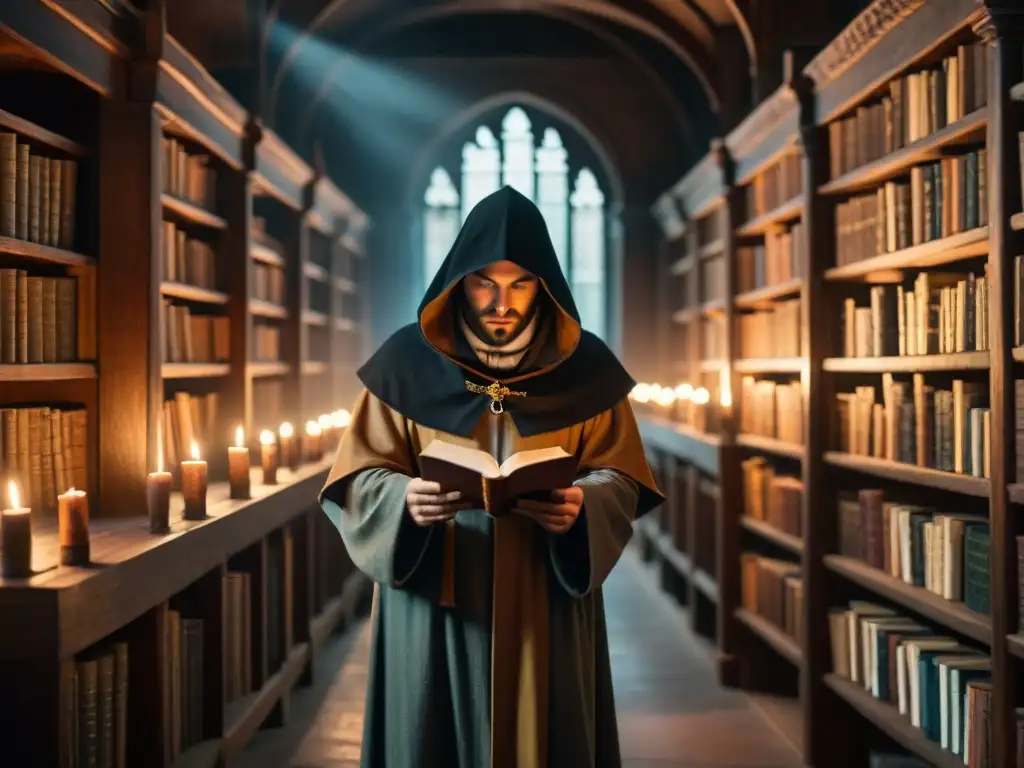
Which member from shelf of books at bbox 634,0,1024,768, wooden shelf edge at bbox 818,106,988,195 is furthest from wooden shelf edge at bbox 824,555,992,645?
wooden shelf edge at bbox 818,106,988,195

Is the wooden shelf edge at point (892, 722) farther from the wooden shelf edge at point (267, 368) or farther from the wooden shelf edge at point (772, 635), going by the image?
the wooden shelf edge at point (267, 368)

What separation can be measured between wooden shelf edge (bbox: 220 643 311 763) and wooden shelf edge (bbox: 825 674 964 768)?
2368 mm

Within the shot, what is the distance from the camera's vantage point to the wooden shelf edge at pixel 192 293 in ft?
14.6

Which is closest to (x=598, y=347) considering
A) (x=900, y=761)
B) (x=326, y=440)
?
(x=900, y=761)

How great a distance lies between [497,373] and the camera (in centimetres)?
280

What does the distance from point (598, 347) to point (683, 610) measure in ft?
16.9

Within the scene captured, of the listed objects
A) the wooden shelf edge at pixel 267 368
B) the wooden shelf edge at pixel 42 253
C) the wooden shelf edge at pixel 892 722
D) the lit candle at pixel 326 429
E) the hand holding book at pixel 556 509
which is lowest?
the wooden shelf edge at pixel 892 722

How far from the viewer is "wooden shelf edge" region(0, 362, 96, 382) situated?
3.19 m

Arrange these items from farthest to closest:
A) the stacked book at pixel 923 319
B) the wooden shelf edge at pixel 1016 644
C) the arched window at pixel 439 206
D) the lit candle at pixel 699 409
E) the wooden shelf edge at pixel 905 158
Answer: the arched window at pixel 439 206 < the lit candle at pixel 699 409 < the stacked book at pixel 923 319 < the wooden shelf edge at pixel 905 158 < the wooden shelf edge at pixel 1016 644

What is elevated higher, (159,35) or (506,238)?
(159,35)

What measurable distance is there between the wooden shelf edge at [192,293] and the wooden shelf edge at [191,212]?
30 centimetres

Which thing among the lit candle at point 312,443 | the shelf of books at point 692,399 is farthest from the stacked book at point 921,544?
the lit candle at point 312,443

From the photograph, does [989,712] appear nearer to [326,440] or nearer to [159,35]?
[159,35]

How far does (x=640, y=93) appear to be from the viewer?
32.2 feet
